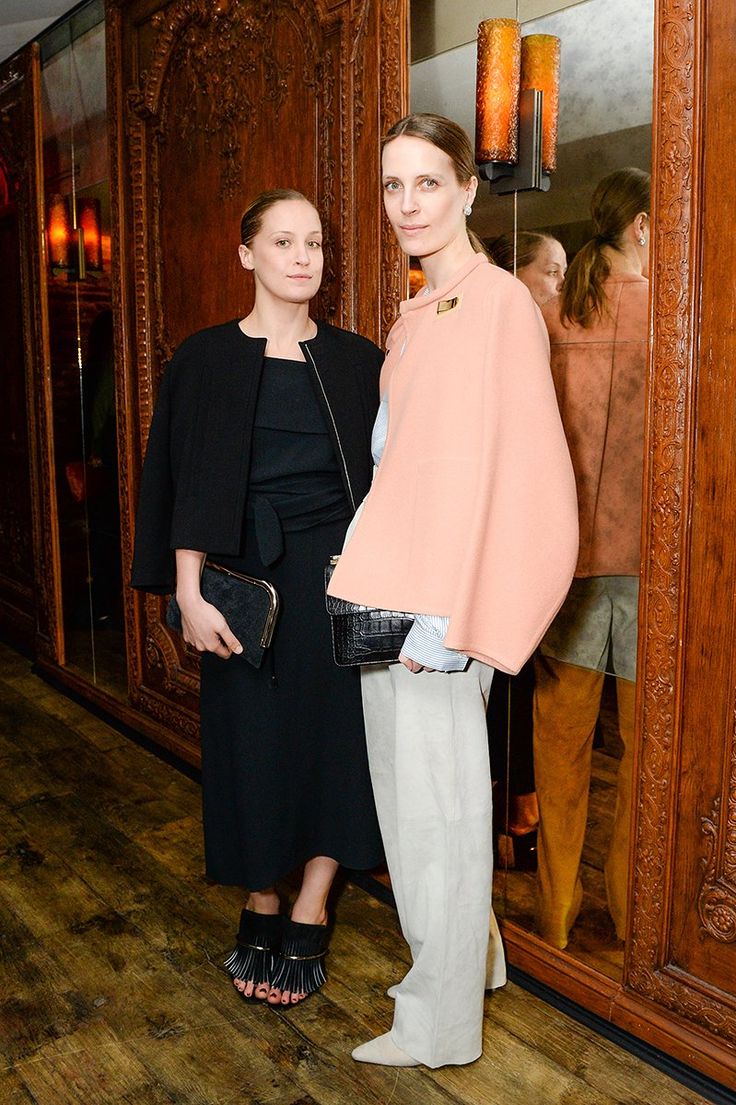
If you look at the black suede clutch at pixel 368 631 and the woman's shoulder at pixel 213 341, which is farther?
the woman's shoulder at pixel 213 341

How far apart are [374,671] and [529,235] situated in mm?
878

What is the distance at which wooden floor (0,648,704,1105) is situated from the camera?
73.4 inches

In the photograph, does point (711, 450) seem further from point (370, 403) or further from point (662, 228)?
point (370, 403)

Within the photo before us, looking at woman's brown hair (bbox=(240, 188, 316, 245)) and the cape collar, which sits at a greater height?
woman's brown hair (bbox=(240, 188, 316, 245))

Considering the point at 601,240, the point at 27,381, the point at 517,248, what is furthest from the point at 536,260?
the point at 27,381

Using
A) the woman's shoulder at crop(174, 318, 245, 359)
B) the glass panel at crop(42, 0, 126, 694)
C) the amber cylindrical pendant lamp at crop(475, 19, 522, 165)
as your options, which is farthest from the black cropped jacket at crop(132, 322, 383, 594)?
the glass panel at crop(42, 0, 126, 694)

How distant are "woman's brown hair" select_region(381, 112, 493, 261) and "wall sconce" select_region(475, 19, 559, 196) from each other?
0.26 meters

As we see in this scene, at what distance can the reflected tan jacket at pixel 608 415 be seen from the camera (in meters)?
1.83

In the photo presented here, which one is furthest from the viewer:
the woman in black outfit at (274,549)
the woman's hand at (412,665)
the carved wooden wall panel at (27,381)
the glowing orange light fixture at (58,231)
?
the carved wooden wall panel at (27,381)

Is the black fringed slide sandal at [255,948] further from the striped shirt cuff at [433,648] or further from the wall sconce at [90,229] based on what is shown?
the wall sconce at [90,229]

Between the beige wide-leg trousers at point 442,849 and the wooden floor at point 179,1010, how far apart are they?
112 millimetres

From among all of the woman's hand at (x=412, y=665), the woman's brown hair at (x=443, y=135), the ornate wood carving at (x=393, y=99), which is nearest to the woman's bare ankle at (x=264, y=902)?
the woman's hand at (x=412, y=665)

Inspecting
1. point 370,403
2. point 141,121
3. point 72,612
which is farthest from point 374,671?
point 72,612

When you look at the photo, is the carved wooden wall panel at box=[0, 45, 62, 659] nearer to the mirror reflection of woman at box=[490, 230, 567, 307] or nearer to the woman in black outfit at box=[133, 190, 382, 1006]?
the woman in black outfit at box=[133, 190, 382, 1006]
